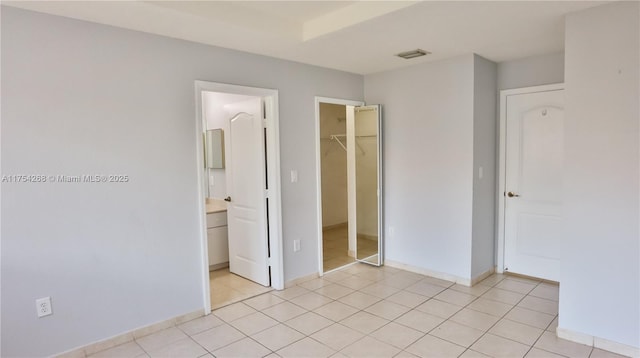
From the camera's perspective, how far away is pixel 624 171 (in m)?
2.45

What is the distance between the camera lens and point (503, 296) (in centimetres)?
361

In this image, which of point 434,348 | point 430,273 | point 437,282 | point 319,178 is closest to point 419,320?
point 434,348

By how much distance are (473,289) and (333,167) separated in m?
3.56

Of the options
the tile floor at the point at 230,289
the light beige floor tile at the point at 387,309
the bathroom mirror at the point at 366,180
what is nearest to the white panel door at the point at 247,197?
the tile floor at the point at 230,289

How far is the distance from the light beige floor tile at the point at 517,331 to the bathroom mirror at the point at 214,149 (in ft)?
11.9

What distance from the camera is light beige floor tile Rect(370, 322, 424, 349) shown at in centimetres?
277

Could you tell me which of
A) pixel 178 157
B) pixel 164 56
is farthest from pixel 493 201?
pixel 164 56

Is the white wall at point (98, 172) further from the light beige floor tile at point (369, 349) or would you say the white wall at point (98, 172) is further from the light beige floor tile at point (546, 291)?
the light beige floor tile at point (546, 291)

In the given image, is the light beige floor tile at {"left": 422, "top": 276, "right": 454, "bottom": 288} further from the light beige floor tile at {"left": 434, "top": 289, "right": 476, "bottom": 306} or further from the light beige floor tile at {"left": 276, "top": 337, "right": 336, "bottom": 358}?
the light beige floor tile at {"left": 276, "top": 337, "right": 336, "bottom": 358}

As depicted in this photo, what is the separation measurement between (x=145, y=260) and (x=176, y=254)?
0.82ft

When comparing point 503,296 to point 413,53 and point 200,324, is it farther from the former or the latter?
point 200,324

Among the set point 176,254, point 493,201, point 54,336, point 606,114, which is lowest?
point 54,336

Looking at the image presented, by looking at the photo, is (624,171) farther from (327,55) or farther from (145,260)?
(145,260)

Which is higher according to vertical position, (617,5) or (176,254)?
(617,5)
